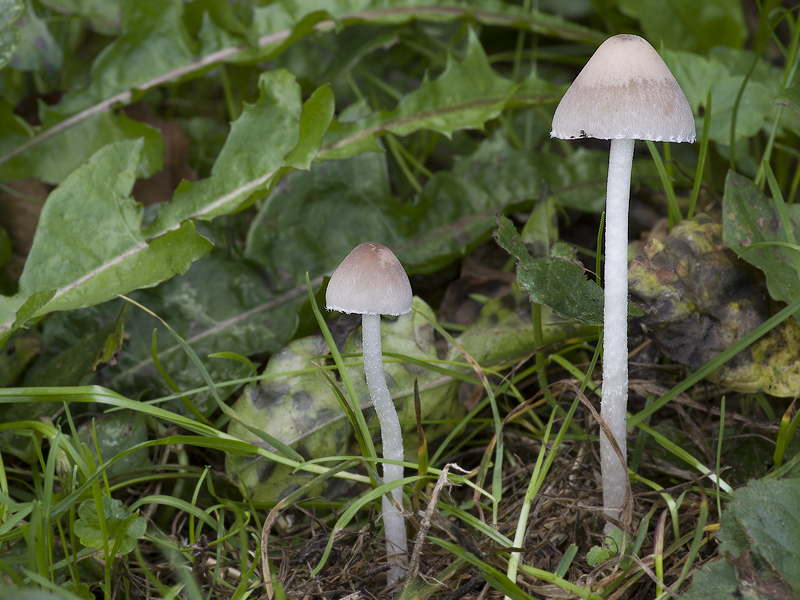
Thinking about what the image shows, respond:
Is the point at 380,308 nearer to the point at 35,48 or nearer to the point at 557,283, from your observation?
the point at 557,283

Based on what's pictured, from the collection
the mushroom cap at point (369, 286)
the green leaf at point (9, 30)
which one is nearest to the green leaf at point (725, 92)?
the mushroom cap at point (369, 286)

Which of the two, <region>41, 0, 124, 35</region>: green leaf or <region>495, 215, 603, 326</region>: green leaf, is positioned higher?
<region>41, 0, 124, 35</region>: green leaf

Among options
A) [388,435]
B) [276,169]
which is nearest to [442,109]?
[276,169]

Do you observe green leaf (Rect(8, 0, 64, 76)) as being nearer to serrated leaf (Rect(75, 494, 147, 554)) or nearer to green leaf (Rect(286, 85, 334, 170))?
green leaf (Rect(286, 85, 334, 170))

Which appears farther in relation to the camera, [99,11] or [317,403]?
[99,11]

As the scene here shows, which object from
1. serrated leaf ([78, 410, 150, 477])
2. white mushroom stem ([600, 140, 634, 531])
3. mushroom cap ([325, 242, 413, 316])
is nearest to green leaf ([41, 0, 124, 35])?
serrated leaf ([78, 410, 150, 477])

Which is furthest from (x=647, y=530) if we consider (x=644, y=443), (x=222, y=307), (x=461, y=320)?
(x=222, y=307)
